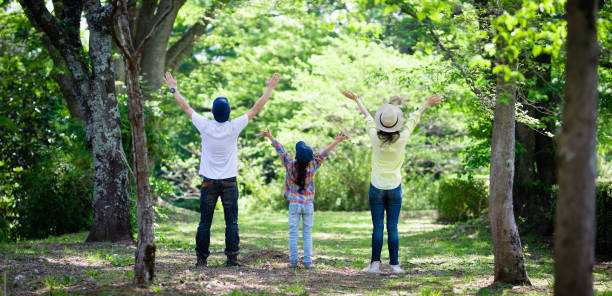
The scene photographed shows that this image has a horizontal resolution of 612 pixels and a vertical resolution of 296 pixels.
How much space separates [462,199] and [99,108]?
9359mm

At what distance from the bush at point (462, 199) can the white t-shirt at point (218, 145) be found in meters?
8.51

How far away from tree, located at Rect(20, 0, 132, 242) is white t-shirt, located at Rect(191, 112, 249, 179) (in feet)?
8.50

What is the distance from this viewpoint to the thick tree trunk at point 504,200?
18.0ft

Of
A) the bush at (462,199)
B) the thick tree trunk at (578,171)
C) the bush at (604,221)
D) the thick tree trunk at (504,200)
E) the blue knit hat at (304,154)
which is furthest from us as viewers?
the bush at (462,199)

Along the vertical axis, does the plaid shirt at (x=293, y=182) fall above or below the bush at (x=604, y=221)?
above

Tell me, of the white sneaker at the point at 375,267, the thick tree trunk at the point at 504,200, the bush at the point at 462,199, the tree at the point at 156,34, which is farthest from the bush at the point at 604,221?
the tree at the point at 156,34

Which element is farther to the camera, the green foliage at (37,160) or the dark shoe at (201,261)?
the green foliage at (37,160)

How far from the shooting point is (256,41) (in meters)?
28.2

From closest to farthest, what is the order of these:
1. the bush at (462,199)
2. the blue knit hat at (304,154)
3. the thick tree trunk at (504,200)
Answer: the thick tree trunk at (504,200) < the blue knit hat at (304,154) < the bush at (462,199)

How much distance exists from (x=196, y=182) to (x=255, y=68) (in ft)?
20.7

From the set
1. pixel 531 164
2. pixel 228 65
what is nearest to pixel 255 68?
pixel 228 65

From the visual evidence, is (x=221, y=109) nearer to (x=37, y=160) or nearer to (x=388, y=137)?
(x=388, y=137)

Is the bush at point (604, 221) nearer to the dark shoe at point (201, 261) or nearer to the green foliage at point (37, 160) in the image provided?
the dark shoe at point (201, 261)

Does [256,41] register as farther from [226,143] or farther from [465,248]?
[226,143]
